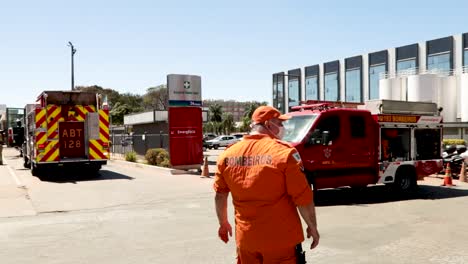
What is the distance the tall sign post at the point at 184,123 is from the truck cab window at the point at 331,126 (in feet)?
29.9

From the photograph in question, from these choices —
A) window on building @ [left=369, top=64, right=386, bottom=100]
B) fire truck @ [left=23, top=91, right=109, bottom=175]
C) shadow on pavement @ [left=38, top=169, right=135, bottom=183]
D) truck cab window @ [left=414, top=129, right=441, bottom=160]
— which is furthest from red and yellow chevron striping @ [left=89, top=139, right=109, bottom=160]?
window on building @ [left=369, top=64, right=386, bottom=100]

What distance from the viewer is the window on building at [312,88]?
273 ft

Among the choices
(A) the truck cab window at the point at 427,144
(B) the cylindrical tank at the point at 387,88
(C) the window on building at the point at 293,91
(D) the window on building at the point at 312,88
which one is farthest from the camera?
(C) the window on building at the point at 293,91

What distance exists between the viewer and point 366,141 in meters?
11.5

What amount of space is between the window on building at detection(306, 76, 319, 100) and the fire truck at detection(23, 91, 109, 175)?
68.5 m

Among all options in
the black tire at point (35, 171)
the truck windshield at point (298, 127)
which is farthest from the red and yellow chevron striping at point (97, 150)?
the truck windshield at point (298, 127)

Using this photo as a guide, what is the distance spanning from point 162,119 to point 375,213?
68.8 ft

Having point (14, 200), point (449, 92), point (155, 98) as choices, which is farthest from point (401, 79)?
point (155, 98)

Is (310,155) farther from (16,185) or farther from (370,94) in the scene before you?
(370,94)

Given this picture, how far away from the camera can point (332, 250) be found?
6.61 m

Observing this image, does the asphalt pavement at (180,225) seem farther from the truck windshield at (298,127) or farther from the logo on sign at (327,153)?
the truck windshield at (298,127)

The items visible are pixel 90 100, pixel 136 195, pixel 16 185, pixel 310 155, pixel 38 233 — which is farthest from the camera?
pixel 90 100

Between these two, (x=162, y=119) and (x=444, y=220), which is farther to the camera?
(x=162, y=119)

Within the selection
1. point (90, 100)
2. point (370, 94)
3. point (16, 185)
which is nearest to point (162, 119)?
point (90, 100)
